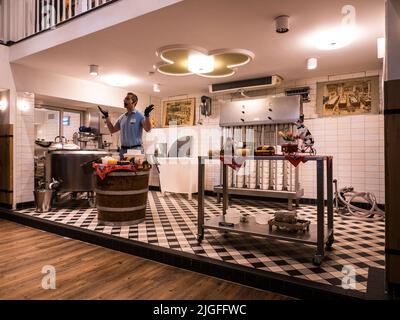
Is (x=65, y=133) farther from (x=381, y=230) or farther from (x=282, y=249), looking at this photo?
(x=381, y=230)

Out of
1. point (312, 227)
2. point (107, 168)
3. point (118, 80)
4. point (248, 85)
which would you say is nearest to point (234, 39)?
point (248, 85)

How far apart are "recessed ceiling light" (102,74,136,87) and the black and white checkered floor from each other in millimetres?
2870

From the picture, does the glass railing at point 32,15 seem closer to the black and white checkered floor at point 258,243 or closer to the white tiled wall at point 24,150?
the white tiled wall at point 24,150

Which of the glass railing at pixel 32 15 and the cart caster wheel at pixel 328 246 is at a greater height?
the glass railing at pixel 32 15

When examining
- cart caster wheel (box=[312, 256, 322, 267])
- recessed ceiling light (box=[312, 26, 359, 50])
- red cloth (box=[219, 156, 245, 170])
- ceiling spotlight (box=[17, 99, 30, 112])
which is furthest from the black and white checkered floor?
recessed ceiling light (box=[312, 26, 359, 50])

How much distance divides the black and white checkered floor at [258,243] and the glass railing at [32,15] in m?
3.19

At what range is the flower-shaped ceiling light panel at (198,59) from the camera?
10.9 feet

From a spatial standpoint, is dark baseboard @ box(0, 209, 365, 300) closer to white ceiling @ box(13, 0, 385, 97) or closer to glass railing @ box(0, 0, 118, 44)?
white ceiling @ box(13, 0, 385, 97)

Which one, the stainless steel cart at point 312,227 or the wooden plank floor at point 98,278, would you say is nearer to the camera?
the wooden plank floor at point 98,278

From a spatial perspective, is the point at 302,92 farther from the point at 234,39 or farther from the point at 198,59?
the point at 198,59

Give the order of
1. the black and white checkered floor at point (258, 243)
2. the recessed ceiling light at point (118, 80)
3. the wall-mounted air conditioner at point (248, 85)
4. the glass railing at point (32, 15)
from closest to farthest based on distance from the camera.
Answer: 1. the black and white checkered floor at point (258, 243)
2. the glass railing at point (32, 15)
3. the wall-mounted air conditioner at point (248, 85)
4. the recessed ceiling light at point (118, 80)

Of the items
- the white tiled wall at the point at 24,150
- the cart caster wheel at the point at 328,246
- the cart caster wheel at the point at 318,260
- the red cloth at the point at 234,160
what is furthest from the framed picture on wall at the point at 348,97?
the white tiled wall at the point at 24,150

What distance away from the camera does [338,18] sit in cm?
329

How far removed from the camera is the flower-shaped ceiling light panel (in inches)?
130
